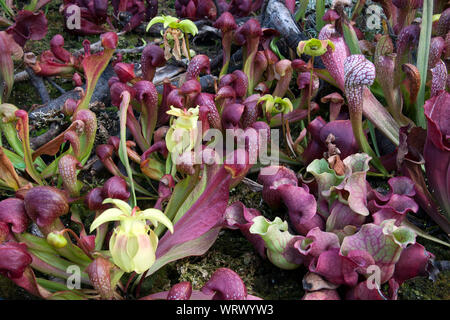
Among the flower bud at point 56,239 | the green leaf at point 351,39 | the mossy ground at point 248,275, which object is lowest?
the mossy ground at point 248,275

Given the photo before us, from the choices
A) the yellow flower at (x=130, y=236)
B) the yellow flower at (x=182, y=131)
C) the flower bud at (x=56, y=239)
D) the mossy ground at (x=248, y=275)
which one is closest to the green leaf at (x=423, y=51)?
the mossy ground at (x=248, y=275)

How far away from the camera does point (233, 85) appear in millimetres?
1604

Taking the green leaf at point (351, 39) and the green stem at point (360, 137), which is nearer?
the green stem at point (360, 137)

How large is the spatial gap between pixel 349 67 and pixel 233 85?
0.48 metres

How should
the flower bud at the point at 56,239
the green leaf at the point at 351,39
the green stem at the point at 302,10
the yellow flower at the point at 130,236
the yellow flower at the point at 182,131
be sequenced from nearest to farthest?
the yellow flower at the point at 130,236, the flower bud at the point at 56,239, the yellow flower at the point at 182,131, the green leaf at the point at 351,39, the green stem at the point at 302,10

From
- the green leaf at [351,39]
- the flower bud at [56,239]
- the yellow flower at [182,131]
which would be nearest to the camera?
the flower bud at [56,239]

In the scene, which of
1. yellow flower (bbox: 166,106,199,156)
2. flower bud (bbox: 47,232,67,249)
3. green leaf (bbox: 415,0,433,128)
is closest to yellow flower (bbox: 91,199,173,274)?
flower bud (bbox: 47,232,67,249)

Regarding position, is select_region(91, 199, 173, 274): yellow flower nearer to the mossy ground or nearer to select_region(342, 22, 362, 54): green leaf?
the mossy ground

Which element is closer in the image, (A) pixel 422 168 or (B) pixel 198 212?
(B) pixel 198 212

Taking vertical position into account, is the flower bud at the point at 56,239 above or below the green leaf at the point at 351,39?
below

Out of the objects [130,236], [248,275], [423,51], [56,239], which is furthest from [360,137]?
[56,239]

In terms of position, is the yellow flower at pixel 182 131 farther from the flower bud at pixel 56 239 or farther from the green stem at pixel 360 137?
the green stem at pixel 360 137
